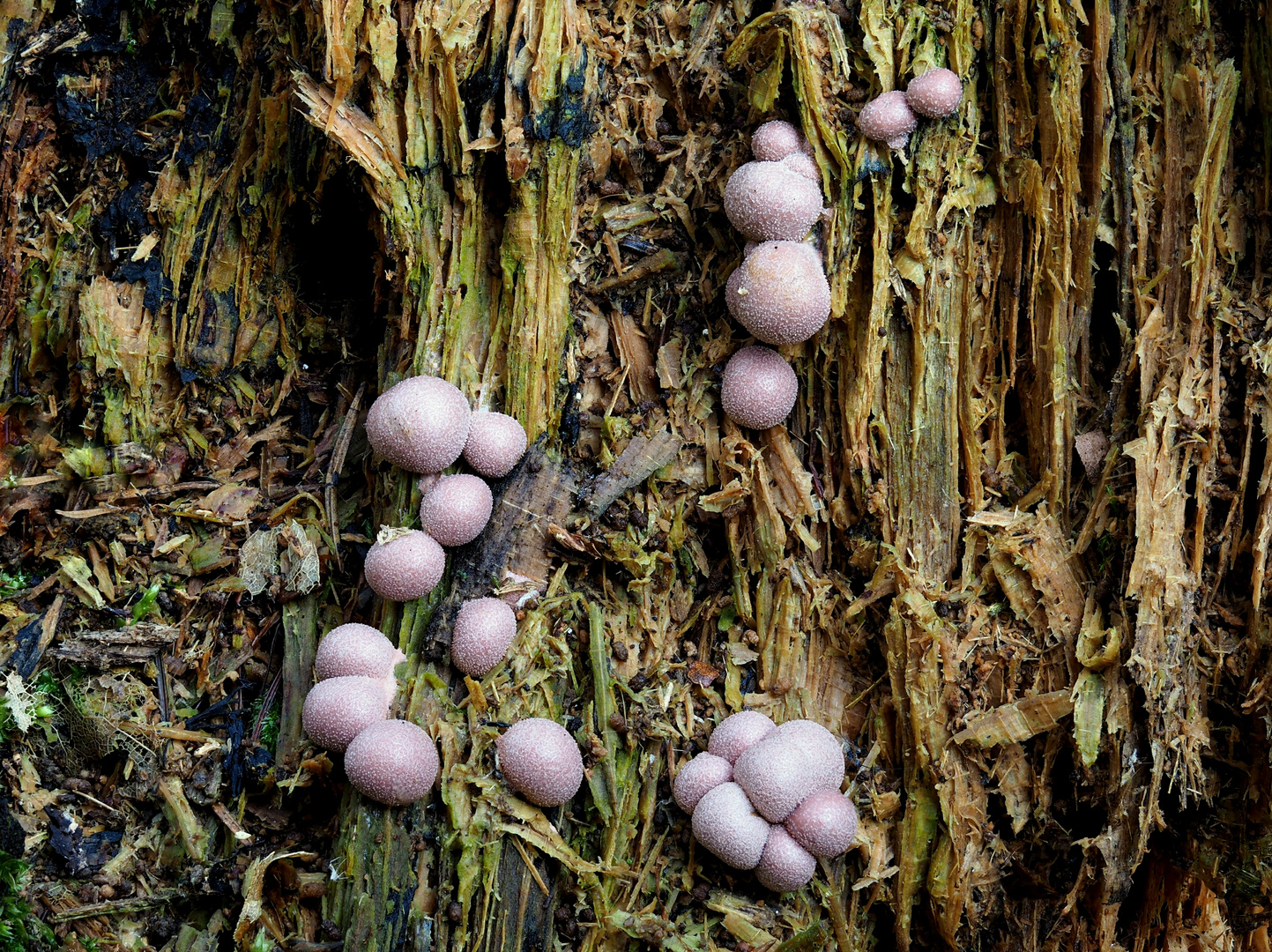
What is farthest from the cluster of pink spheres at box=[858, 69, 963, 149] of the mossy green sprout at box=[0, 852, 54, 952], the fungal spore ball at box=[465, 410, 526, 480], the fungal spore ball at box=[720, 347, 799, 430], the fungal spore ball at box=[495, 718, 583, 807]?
the mossy green sprout at box=[0, 852, 54, 952]

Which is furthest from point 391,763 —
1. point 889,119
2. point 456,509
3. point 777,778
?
point 889,119

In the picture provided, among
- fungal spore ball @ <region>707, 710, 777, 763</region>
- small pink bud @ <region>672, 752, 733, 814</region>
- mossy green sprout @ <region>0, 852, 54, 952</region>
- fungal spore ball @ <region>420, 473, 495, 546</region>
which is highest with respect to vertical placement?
fungal spore ball @ <region>420, 473, 495, 546</region>

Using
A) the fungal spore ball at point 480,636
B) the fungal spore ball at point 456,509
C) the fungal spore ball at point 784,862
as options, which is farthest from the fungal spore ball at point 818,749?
the fungal spore ball at point 456,509

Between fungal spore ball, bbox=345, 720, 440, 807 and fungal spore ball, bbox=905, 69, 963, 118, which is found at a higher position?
fungal spore ball, bbox=905, 69, 963, 118

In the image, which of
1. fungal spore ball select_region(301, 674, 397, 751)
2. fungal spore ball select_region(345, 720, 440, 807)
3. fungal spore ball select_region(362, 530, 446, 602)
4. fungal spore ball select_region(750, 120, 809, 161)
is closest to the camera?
fungal spore ball select_region(345, 720, 440, 807)

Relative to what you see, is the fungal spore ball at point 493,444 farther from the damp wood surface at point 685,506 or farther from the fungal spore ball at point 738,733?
the fungal spore ball at point 738,733

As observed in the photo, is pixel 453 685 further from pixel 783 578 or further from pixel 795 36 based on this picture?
pixel 795 36

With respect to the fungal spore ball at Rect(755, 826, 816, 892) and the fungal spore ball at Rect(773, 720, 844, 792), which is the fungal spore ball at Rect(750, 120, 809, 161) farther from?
the fungal spore ball at Rect(755, 826, 816, 892)
